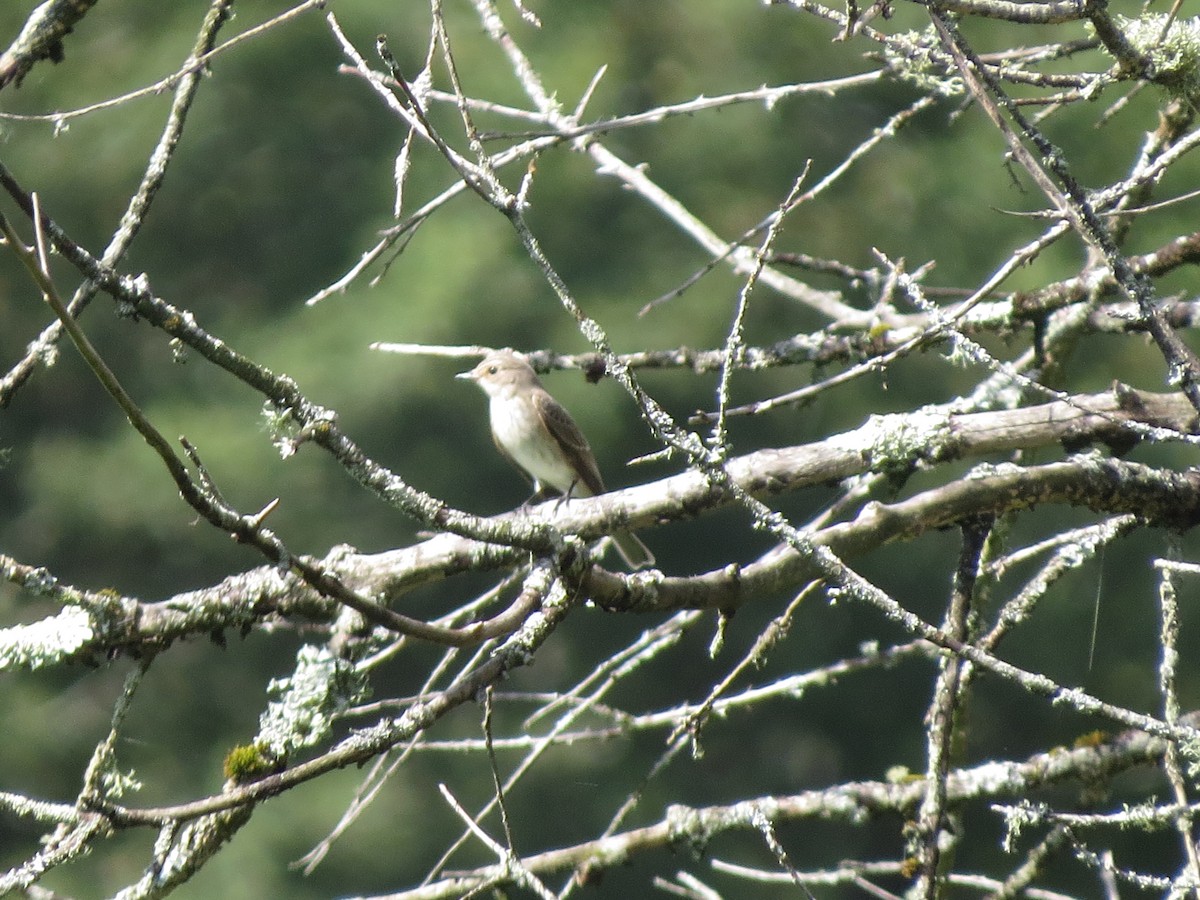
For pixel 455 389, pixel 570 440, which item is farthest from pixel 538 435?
pixel 455 389

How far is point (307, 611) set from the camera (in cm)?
248

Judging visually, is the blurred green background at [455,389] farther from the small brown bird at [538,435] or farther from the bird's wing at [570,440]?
the bird's wing at [570,440]

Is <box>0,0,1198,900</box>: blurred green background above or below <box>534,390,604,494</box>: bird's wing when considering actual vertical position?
above

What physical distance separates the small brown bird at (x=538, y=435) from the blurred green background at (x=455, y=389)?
202 inches

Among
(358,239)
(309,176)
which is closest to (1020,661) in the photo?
(358,239)

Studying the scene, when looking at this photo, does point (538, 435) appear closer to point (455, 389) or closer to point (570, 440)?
point (570, 440)

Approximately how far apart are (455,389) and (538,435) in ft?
22.6

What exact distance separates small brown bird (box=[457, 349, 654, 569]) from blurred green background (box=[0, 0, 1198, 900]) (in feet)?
16.8

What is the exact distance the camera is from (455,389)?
13.1 meters

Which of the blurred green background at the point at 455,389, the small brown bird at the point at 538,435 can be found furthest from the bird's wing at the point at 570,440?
the blurred green background at the point at 455,389

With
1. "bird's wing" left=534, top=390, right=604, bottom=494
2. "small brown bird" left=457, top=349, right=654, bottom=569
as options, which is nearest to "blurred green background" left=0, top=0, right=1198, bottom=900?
"small brown bird" left=457, top=349, right=654, bottom=569

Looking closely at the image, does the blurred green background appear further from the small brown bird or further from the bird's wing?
the bird's wing

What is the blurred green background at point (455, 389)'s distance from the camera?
40.3 feet

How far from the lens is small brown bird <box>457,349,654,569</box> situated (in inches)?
248
